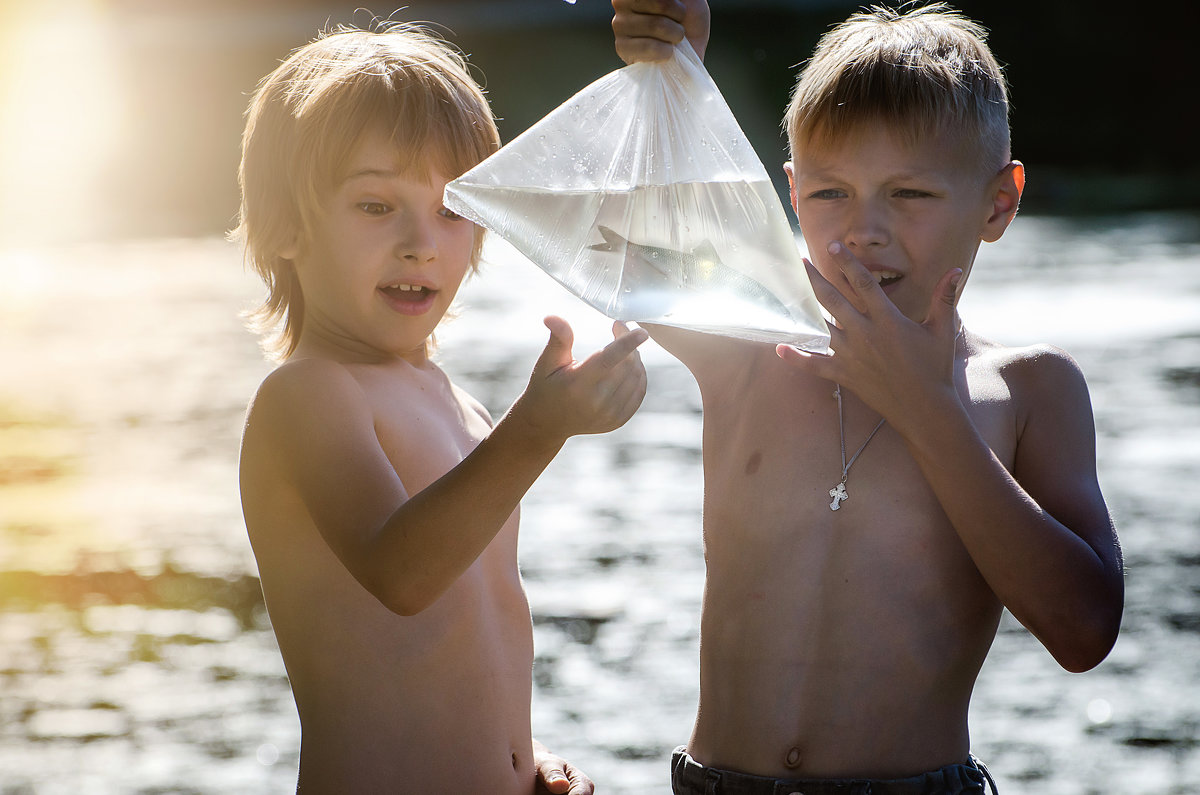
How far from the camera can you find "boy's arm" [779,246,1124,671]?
183 cm

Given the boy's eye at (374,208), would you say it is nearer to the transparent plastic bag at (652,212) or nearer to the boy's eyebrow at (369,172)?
the boy's eyebrow at (369,172)

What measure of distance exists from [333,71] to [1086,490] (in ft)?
4.37

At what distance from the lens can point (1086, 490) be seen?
195cm

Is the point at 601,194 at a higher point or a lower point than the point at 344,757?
higher

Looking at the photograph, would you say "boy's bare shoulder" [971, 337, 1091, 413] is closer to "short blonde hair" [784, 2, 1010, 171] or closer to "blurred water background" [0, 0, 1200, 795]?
"short blonde hair" [784, 2, 1010, 171]

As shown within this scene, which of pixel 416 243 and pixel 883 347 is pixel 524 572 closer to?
pixel 416 243

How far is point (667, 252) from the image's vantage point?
68.2 inches

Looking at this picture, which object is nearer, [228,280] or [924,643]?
[924,643]

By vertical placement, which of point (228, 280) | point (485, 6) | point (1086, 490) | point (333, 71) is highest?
point (485, 6)

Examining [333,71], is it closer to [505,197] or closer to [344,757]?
[505,197]

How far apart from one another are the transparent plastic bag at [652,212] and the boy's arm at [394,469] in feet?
0.31

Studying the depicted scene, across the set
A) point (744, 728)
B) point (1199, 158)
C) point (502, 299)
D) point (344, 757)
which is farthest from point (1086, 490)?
point (1199, 158)

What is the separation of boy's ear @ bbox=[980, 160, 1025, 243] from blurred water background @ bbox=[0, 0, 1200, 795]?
1032 millimetres

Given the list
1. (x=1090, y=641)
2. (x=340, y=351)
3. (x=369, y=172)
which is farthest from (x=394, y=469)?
(x=1090, y=641)
